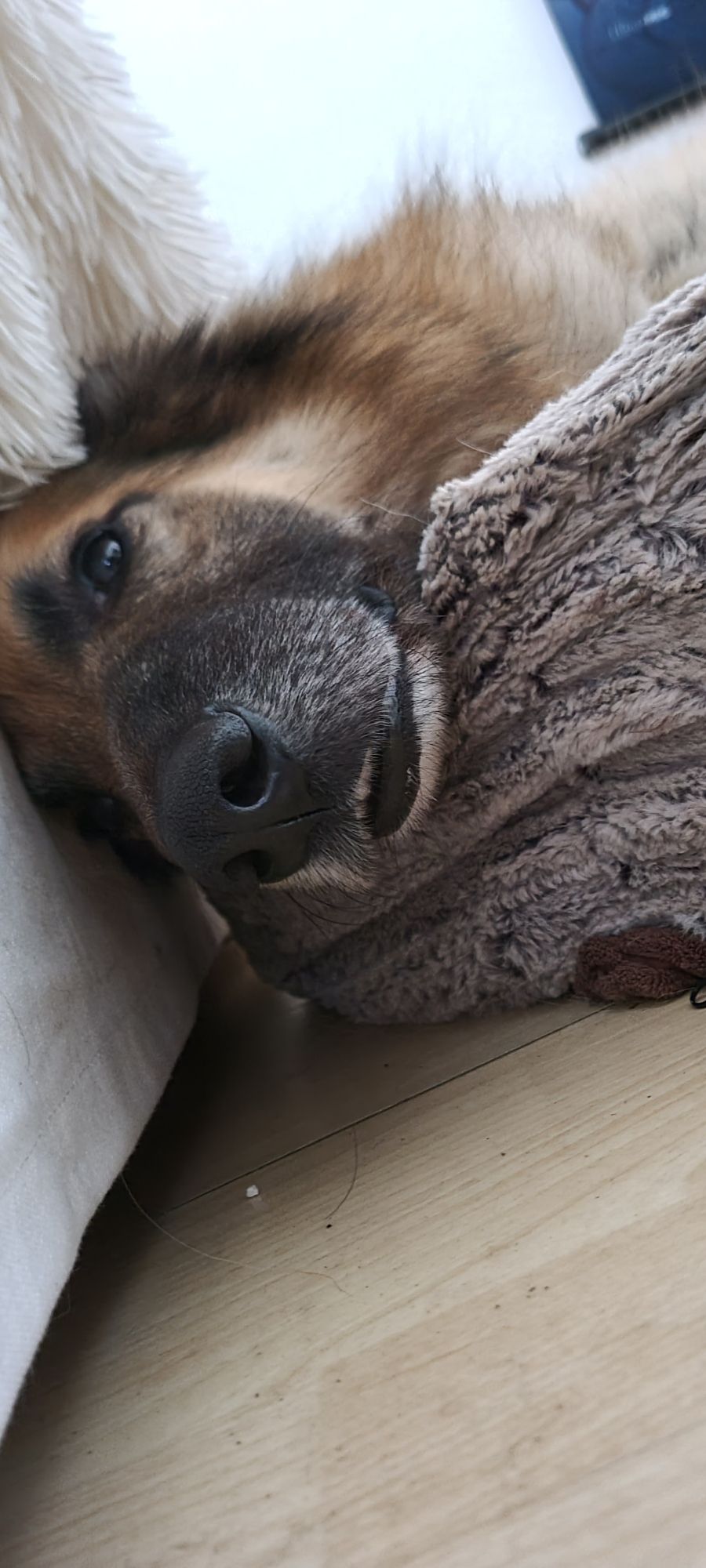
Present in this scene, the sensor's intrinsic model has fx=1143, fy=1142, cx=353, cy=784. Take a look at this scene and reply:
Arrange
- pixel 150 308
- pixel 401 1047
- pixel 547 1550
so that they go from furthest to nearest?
1. pixel 150 308
2. pixel 401 1047
3. pixel 547 1550

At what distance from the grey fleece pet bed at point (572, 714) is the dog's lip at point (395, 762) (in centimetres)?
4

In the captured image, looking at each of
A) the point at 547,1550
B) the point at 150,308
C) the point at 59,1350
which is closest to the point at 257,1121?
the point at 59,1350

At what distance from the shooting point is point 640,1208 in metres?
0.71

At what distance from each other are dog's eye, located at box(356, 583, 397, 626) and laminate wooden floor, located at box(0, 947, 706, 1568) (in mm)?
378

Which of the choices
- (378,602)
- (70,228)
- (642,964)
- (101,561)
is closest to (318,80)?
(70,228)

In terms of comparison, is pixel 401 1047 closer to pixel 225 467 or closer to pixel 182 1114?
pixel 182 1114

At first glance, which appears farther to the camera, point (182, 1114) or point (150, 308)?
→ point (150, 308)

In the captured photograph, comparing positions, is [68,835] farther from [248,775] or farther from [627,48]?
[627,48]

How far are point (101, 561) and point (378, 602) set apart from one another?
0.30m

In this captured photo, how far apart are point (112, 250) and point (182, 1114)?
100 centimetres

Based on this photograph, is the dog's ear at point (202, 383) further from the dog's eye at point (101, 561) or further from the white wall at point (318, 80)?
the white wall at point (318, 80)

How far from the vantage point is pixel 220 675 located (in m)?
0.94

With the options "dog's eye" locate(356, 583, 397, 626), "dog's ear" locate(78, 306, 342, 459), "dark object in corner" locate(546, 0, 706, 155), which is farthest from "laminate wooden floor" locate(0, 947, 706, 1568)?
"dark object in corner" locate(546, 0, 706, 155)

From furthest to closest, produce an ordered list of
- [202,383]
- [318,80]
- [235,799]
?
1. [318,80]
2. [202,383]
3. [235,799]
